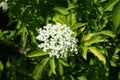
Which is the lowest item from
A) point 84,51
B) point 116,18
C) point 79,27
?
point 84,51

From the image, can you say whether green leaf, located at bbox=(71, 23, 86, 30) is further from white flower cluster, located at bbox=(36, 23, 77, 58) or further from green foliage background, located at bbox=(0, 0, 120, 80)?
white flower cluster, located at bbox=(36, 23, 77, 58)

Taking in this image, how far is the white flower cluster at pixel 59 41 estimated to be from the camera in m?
2.58

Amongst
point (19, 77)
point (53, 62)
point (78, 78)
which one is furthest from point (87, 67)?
point (19, 77)

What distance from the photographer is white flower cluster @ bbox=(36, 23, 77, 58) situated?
258 cm

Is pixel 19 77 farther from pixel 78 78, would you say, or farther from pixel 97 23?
pixel 97 23

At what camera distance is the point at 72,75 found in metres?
3.59

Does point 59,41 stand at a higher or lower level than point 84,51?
higher

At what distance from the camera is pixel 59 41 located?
8.54 feet

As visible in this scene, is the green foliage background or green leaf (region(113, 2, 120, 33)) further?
the green foliage background

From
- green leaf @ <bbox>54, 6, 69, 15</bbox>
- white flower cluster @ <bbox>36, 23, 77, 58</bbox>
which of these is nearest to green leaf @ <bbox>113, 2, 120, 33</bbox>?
white flower cluster @ <bbox>36, 23, 77, 58</bbox>

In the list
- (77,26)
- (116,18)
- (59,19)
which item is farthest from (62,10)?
(116,18)

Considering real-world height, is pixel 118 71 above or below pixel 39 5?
below

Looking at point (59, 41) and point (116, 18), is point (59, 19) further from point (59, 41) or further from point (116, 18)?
point (116, 18)

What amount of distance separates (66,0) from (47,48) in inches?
44.2
